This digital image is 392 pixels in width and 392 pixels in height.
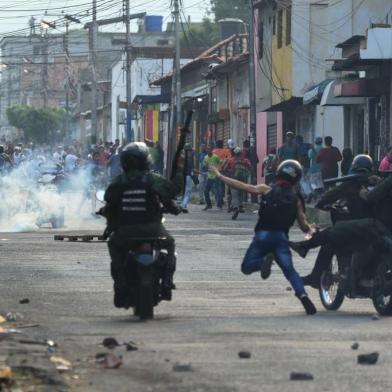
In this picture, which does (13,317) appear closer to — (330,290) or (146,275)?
(146,275)

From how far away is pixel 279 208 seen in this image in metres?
14.8

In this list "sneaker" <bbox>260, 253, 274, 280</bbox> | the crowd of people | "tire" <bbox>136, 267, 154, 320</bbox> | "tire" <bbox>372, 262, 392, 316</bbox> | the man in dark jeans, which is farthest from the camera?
the man in dark jeans

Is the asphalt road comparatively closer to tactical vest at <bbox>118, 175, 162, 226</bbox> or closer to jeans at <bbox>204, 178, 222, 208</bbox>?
tactical vest at <bbox>118, 175, 162, 226</bbox>

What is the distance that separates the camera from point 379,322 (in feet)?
44.9

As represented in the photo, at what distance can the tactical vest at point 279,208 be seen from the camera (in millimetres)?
14766

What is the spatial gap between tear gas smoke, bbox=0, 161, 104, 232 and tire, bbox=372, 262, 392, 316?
1670 centimetres

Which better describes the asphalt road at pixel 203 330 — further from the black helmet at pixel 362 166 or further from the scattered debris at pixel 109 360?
the black helmet at pixel 362 166

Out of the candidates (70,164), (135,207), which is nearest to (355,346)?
(135,207)

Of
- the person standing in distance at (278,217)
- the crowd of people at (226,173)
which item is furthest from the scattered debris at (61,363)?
the crowd of people at (226,173)

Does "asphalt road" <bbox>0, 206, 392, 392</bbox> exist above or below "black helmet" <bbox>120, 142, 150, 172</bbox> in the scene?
below

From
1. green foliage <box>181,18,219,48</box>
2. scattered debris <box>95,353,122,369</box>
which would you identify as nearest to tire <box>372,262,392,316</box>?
scattered debris <box>95,353,122,369</box>

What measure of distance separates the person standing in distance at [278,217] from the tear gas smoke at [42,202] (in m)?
16.1

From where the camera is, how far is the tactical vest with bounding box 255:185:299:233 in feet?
48.4

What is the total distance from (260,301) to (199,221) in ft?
60.5
